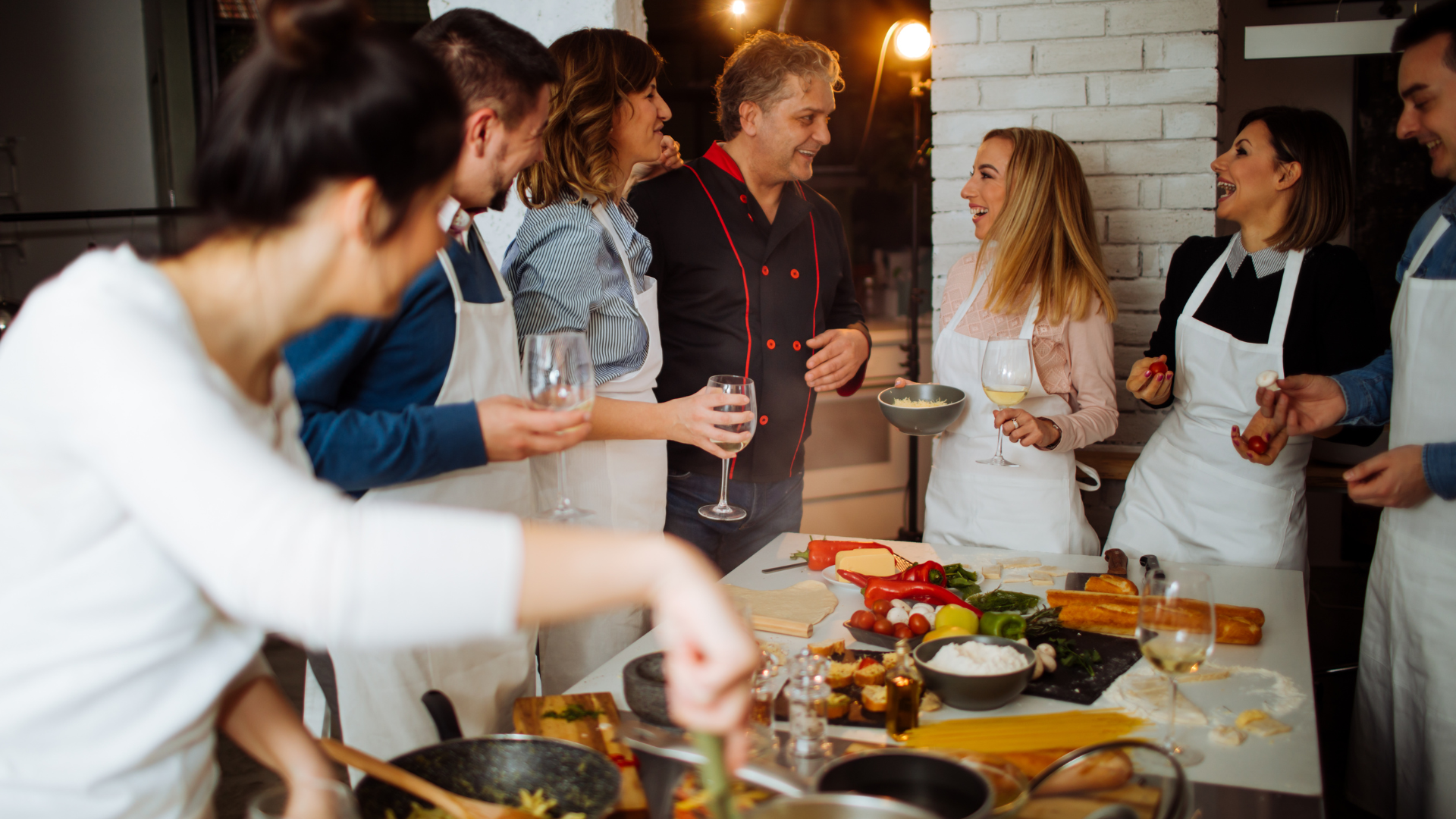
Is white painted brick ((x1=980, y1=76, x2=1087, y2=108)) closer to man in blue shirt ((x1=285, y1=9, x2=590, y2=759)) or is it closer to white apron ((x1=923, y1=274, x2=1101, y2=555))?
white apron ((x1=923, y1=274, x2=1101, y2=555))

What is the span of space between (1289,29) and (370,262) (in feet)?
8.12

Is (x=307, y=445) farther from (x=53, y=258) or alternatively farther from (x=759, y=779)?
(x=53, y=258)

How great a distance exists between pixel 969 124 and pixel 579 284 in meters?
1.85

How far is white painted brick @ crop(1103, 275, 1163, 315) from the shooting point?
10.7ft

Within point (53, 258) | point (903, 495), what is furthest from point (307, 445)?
point (53, 258)

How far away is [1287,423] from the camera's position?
7.47 feet

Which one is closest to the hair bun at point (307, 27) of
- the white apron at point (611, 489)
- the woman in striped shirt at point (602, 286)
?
the woman in striped shirt at point (602, 286)

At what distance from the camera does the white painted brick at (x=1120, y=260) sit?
327 cm

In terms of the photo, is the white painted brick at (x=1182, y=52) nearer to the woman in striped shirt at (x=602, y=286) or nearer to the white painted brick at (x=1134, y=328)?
the white painted brick at (x=1134, y=328)

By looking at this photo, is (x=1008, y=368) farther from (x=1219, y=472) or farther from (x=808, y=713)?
(x=808, y=713)

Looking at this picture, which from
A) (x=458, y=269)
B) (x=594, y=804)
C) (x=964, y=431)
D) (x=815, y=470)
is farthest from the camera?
(x=815, y=470)

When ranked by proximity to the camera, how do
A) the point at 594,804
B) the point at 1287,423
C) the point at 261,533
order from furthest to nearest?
the point at 1287,423
the point at 594,804
the point at 261,533

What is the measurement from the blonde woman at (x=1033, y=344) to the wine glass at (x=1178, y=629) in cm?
130

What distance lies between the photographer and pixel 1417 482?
195cm
